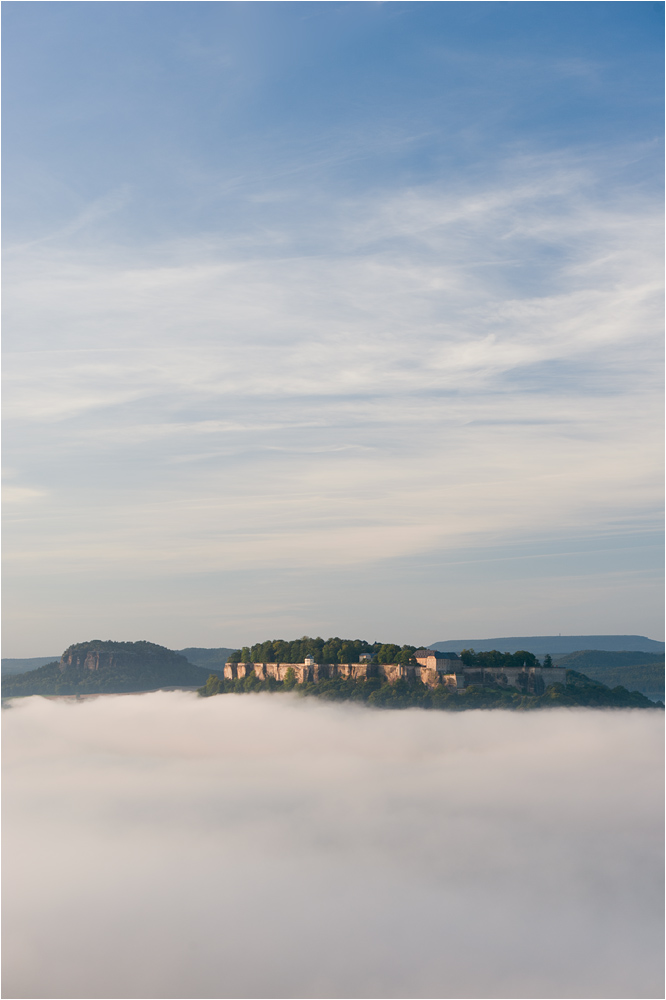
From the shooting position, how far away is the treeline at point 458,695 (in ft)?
529

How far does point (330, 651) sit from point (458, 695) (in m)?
30.9

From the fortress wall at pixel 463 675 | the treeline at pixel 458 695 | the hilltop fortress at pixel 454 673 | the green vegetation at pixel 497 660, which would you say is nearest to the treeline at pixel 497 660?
Result: the green vegetation at pixel 497 660

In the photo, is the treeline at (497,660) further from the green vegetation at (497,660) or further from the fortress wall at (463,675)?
the fortress wall at (463,675)

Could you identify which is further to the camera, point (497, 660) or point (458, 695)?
point (497, 660)

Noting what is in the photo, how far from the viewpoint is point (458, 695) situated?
16112 centimetres

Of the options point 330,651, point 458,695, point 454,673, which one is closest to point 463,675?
point 454,673

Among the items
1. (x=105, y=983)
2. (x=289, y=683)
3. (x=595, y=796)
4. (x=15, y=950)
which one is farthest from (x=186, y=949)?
(x=595, y=796)

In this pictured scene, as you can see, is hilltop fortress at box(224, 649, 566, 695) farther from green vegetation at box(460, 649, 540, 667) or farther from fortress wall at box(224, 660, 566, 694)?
green vegetation at box(460, 649, 540, 667)

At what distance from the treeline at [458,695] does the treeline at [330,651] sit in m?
3.95

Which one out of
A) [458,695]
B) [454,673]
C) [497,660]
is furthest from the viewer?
[497,660]

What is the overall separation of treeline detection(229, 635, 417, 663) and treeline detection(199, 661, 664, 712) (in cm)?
395

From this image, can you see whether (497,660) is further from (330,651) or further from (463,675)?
(330,651)

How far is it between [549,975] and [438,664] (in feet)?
169

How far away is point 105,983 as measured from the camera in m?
155
